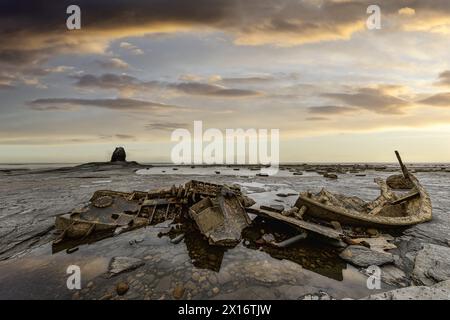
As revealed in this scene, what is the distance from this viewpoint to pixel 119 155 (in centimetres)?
8100

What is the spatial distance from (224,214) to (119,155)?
269ft

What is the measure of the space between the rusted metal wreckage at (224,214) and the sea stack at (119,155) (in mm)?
76473

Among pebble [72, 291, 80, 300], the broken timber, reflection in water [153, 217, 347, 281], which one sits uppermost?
the broken timber

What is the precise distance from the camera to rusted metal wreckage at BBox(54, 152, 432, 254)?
788cm

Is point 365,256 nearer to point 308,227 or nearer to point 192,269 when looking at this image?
point 308,227

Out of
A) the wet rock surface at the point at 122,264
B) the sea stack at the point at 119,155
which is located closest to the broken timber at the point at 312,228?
the wet rock surface at the point at 122,264

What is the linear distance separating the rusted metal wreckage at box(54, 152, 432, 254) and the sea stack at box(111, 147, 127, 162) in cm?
7647

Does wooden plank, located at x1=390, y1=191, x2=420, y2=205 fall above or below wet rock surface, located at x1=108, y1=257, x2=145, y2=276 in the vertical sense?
above

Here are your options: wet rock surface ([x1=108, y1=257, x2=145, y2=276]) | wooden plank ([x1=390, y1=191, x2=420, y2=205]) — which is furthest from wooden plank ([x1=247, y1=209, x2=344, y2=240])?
wooden plank ([x1=390, y1=191, x2=420, y2=205])

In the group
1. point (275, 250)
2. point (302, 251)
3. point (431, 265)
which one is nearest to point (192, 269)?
point (275, 250)

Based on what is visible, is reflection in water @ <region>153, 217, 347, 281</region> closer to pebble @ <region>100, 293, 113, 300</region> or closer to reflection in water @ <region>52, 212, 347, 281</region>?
reflection in water @ <region>52, 212, 347, 281</region>

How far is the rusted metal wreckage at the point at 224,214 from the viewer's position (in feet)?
25.8

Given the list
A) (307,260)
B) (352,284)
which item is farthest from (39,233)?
(352,284)
